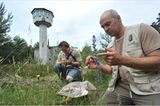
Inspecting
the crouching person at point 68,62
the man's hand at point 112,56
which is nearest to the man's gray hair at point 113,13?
the man's hand at point 112,56

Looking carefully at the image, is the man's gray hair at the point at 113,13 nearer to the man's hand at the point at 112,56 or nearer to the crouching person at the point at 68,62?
the man's hand at the point at 112,56

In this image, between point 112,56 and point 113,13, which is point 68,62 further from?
point 112,56

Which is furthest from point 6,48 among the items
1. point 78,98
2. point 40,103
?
point 40,103

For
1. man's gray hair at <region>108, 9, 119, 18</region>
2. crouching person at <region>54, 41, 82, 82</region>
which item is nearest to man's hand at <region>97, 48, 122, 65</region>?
man's gray hair at <region>108, 9, 119, 18</region>

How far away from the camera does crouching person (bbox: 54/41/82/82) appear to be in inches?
263

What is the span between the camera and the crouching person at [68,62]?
6670 mm


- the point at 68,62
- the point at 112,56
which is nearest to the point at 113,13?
the point at 112,56

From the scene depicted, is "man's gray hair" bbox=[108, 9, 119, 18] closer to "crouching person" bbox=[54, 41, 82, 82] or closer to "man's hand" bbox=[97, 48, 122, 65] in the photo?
"man's hand" bbox=[97, 48, 122, 65]

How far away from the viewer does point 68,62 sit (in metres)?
6.78

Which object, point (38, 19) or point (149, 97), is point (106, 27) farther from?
point (38, 19)

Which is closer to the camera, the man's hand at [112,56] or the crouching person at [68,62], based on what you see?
the man's hand at [112,56]

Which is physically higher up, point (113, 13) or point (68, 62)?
point (113, 13)

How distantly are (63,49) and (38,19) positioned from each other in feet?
48.5

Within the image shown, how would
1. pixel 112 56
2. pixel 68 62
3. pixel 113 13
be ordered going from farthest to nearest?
pixel 68 62 → pixel 113 13 → pixel 112 56
